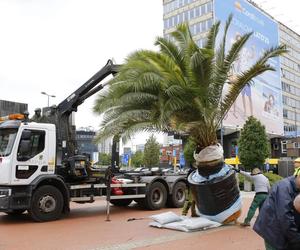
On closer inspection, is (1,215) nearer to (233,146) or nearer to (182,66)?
(182,66)

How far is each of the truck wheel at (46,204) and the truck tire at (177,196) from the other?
16.3ft

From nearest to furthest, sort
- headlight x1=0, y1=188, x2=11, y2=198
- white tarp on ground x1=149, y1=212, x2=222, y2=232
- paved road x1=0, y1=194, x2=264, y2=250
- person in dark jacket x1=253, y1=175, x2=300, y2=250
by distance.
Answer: person in dark jacket x1=253, y1=175, x2=300, y2=250
paved road x1=0, y1=194, x2=264, y2=250
white tarp on ground x1=149, y1=212, x2=222, y2=232
headlight x1=0, y1=188, x2=11, y2=198

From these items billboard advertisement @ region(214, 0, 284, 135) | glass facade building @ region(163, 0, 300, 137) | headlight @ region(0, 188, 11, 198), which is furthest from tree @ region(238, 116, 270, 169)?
billboard advertisement @ region(214, 0, 284, 135)

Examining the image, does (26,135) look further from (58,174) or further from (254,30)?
(254,30)

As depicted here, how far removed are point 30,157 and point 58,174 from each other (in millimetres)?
1367

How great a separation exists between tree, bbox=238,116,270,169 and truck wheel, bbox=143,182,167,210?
1154 cm

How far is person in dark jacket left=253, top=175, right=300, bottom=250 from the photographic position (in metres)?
3.54

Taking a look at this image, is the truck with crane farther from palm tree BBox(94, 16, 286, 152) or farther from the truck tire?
palm tree BBox(94, 16, 286, 152)

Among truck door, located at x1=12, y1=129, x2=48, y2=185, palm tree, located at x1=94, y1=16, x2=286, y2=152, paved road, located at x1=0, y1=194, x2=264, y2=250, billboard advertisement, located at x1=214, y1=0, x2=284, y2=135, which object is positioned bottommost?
paved road, located at x1=0, y1=194, x2=264, y2=250

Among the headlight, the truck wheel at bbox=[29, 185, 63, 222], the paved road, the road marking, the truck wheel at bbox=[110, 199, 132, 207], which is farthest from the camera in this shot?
the truck wheel at bbox=[110, 199, 132, 207]

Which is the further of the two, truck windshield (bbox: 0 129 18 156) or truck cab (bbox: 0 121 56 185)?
truck windshield (bbox: 0 129 18 156)

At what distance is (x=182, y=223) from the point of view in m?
10.8

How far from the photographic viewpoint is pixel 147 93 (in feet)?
41.5

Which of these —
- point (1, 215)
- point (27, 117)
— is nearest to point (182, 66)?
point (27, 117)
